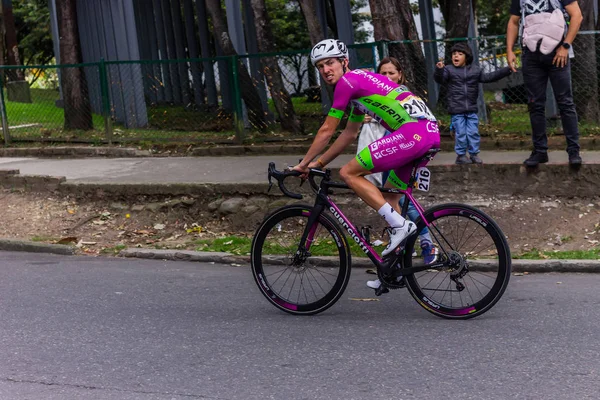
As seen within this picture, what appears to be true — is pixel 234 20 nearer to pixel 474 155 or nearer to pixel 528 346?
pixel 474 155


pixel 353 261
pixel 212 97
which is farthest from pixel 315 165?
pixel 212 97

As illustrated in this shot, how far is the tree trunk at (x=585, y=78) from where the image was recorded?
38.7 ft

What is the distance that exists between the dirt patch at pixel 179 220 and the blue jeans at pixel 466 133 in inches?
21.5

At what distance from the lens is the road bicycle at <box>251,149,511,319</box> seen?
623cm

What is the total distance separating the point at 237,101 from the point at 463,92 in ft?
15.9

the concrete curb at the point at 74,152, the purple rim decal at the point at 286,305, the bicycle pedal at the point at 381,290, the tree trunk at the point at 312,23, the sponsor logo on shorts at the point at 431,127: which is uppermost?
the tree trunk at the point at 312,23

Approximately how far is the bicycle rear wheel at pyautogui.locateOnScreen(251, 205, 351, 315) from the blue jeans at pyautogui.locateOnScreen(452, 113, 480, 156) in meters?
3.96

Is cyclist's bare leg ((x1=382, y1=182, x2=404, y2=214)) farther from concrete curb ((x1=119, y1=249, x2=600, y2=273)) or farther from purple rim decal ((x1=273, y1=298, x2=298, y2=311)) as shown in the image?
purple rim decal ((x1=273, y1=298, x2=298, y2=311))

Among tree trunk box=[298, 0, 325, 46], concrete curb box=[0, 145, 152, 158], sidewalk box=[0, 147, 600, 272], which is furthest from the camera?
tree trunk box=[298, 0, 325, 46]

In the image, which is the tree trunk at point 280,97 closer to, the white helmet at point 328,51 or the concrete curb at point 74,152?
the concrete curb at point 74,152

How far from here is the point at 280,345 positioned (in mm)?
5871

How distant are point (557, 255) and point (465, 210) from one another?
2514mm

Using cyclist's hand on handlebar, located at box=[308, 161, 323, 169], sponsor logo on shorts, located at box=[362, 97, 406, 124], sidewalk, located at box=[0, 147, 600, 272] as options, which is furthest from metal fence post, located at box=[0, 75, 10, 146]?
sponsor logo on shorts, located at box=[362, 97, 406, 124]

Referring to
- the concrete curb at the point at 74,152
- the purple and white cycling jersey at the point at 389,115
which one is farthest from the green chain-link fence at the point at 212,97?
the purple and white cycling jersey at the point at 389,115
